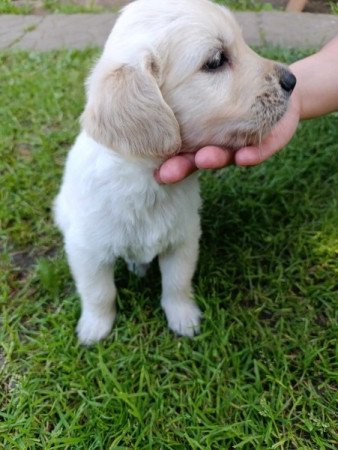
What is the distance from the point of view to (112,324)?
2.96 m

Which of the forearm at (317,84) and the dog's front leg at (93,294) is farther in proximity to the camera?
the forearm at (317,84)

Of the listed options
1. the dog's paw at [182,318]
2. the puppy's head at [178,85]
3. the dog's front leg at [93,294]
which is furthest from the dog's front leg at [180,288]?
the puppy's head at [178,85]

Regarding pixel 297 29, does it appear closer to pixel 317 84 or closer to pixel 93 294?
pixel 317 84

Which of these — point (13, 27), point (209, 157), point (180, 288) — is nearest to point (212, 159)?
point (209, 157)

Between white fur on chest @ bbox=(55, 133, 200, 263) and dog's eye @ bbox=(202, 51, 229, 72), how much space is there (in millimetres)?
463

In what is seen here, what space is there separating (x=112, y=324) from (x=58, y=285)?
1.44ft

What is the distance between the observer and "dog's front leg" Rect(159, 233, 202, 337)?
2.75 m

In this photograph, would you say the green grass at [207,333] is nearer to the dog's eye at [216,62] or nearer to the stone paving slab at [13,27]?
the dog's eye at [216,62]

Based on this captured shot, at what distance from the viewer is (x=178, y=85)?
6.66 ft

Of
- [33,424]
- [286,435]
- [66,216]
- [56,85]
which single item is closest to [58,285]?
[66,216]

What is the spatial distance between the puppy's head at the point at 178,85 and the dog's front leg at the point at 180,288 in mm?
730

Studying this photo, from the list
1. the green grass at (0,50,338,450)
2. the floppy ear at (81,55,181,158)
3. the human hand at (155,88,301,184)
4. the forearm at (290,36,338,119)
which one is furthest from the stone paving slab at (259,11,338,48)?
the floppy ear at (81,55,181,158)

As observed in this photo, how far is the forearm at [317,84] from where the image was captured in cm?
296

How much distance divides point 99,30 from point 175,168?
15.2 ft
